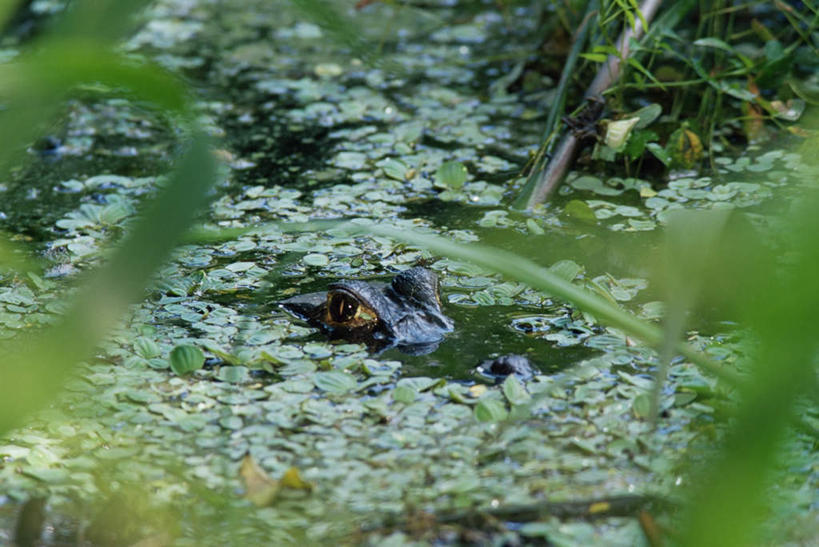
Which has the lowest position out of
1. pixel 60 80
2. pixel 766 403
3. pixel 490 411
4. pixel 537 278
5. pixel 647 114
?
pixel 490 411

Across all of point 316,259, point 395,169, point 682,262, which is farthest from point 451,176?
point 682,262

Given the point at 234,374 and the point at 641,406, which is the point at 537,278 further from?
the point at 234,374

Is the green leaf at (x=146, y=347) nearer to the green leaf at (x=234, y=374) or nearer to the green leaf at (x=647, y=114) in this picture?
the green leaf at (x=234, y=374)

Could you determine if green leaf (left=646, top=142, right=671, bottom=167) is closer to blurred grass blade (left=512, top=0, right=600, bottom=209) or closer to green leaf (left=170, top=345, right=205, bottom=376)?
blurred grass blade (left=512, top=0, right=600, bottom=209)

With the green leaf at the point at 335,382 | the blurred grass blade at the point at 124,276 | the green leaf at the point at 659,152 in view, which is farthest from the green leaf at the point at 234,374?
the green leaf at the point at 659,152

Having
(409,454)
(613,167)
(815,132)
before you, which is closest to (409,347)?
(409,454)

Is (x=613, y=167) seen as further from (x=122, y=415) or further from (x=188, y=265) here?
(x=122, y=415)

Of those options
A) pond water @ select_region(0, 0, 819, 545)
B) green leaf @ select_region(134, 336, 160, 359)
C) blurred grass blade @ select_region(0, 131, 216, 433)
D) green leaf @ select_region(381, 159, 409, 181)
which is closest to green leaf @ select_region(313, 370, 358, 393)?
pond water @ select_region(0, 0, 819, 545)
